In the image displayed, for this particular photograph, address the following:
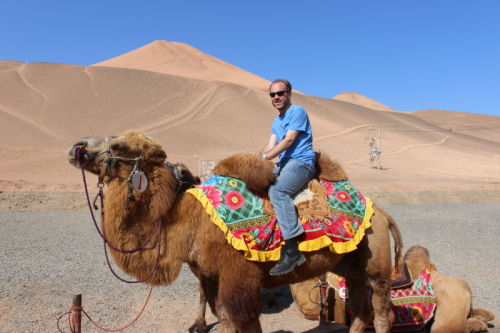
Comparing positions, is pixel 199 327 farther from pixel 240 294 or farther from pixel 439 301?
pixel 439 301

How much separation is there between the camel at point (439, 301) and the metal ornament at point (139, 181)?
11.0 feet

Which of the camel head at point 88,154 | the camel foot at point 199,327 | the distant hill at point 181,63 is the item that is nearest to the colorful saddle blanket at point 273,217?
the camel head at point 88,154

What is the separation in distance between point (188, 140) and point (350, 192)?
33.2m

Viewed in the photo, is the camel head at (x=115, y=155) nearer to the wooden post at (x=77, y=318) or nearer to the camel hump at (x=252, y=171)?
the camel hump at (x=252, y=171)

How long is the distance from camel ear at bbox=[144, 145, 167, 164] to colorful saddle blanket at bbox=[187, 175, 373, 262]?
0.38 meters

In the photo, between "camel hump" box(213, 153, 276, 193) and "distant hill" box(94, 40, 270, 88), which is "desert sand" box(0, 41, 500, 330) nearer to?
"camel hump" box(213, 153, 276, 193)

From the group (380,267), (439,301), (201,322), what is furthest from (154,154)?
(439,301)

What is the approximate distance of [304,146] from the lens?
369 cm

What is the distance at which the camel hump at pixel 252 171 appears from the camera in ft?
11.3

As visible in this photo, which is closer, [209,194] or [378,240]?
[209,194]

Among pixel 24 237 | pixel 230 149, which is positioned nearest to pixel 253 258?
pixel 24 237

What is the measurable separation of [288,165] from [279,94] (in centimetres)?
67

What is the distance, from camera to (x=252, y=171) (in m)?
3.44

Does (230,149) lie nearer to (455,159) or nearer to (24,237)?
(455,159)
